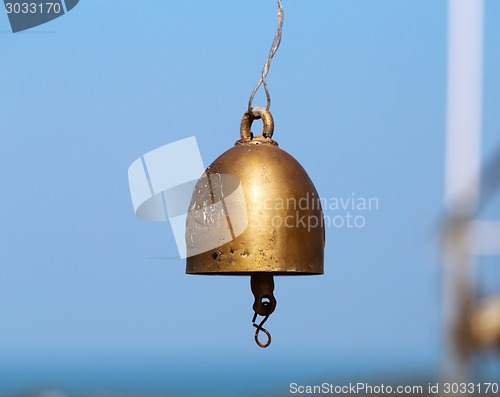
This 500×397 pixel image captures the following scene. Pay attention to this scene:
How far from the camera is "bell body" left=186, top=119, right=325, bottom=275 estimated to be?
4406 millimetres

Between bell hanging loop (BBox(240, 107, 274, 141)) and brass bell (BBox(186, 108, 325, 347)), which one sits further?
bell hanging loop (BBox(240, 107, 274, 141))

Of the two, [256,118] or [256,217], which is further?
[256,118]

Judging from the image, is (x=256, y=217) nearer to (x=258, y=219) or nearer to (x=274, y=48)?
(x=258, y=219)

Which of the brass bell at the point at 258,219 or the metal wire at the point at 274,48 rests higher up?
the metal wire at the point at 274,48

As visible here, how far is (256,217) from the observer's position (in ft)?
14.6

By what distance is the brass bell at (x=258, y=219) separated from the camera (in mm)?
4410

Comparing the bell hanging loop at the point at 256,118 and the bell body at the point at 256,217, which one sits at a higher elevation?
the bell hanging loop at the point at 256,118

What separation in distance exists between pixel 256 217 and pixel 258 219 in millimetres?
11

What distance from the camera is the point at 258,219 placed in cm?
443

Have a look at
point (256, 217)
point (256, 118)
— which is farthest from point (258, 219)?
point (256, 118)

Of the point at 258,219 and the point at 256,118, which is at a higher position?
the point at 256,118

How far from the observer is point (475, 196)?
509cm

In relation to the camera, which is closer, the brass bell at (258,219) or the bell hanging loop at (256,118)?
the brass bell at (258,219)

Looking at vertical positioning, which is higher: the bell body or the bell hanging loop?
the bell hanging loop
